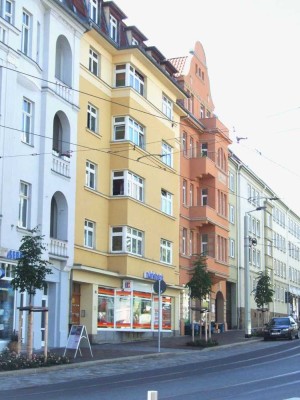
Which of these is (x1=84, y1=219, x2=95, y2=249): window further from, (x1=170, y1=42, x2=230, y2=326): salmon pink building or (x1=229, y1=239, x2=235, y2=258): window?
(x1=229, y1=239, x2=235, y2=258): window

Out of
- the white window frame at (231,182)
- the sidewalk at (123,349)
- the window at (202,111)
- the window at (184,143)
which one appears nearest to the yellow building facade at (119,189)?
the sidewalk at (123,349)

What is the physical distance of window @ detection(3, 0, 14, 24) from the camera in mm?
26062

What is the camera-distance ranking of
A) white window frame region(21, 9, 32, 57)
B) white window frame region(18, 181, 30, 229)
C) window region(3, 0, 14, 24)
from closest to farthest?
window region(3, 0, 14, 24)
white window frame region(18, 181, 30, 229)
white window frame region(21, 9, 32, 57)

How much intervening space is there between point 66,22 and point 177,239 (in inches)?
637

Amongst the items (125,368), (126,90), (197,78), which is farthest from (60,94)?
(197,78)

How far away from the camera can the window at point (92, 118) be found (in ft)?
109

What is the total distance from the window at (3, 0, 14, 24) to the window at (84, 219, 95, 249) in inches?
412

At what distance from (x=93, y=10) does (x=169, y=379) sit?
21812mm

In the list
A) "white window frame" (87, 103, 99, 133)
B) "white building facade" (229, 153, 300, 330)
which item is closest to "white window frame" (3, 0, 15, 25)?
"white window frame" (87, 103, 99, 133)

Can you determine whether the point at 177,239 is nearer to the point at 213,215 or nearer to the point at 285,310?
Result: the point at 213,215

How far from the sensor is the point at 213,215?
153ft

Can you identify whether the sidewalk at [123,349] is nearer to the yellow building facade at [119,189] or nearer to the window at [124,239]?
the yellow building facade at [119,189]

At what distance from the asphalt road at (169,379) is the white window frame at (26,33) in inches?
500

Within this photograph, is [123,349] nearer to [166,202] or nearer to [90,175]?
[90,175]
